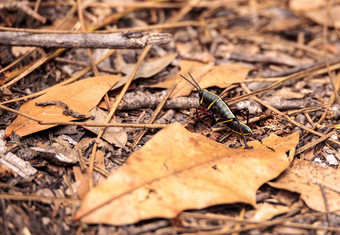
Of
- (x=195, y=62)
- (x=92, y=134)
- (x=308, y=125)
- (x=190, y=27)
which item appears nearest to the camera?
(x=92, y=134)

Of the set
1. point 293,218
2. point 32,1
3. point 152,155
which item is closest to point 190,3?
point 32,1

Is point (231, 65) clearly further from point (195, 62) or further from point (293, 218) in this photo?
point (293, 218)

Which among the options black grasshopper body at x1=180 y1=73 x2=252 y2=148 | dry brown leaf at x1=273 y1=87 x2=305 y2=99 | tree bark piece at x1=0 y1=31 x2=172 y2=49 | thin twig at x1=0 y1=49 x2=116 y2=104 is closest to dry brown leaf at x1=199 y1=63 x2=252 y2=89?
black grasshopper body at x1=180 y1=73 x2=252 y2=148

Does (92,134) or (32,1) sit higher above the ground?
(32,1)

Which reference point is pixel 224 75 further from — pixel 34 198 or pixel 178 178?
pixel 34 198

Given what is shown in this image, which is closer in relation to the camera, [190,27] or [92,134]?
[92,134]

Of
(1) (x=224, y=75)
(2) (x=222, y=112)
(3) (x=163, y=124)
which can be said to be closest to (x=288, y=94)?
(1) (x=224, y=75)

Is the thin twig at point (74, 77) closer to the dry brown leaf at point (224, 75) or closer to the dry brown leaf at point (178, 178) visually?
the dry brown leaf at point (224, 75)
